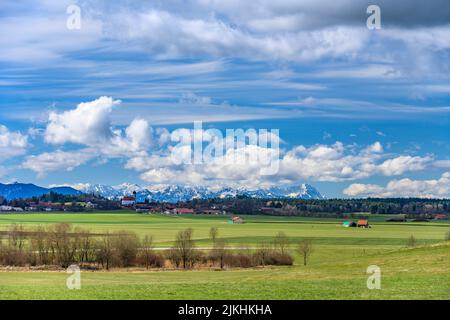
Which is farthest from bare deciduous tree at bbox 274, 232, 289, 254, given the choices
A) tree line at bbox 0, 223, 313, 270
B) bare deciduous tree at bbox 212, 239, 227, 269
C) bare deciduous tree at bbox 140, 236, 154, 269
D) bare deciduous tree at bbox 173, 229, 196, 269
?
bare deciduous tree at bbox 140, 236, 154, 269

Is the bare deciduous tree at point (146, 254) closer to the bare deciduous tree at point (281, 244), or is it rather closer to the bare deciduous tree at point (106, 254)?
the bare deciduous tree at point (106, 254)

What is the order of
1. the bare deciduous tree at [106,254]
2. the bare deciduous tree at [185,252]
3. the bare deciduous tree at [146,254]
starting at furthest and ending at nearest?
the bare deciduous tree at [185,252]
the bare deciduous tree at [146,254]
the bare deciduous tree at [106,254]

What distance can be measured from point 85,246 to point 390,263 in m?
56.5

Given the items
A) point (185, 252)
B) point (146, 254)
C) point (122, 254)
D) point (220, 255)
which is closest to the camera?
point (122, 254)

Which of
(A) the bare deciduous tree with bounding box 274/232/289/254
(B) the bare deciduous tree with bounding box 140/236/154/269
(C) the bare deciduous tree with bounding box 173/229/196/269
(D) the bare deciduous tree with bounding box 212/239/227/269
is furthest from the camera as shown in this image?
(A) the bare deciduous tree with bounding box 274/232/289/254

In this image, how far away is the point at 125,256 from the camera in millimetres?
92312

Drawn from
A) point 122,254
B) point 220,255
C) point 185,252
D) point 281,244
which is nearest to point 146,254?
point 122,254

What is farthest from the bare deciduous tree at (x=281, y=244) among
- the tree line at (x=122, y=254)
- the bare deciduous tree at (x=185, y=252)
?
the bare deciduous tree at (x=185, y=252)

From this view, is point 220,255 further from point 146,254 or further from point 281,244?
point 281,244

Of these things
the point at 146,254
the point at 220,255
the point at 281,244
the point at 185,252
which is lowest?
the point at 220,255

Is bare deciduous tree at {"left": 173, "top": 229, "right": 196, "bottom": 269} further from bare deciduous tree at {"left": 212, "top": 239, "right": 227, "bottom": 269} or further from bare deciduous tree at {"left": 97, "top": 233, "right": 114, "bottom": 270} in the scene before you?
bare deciduous tree at {"left": 97, "top": 233, "right": 114, "bottom": 270}
